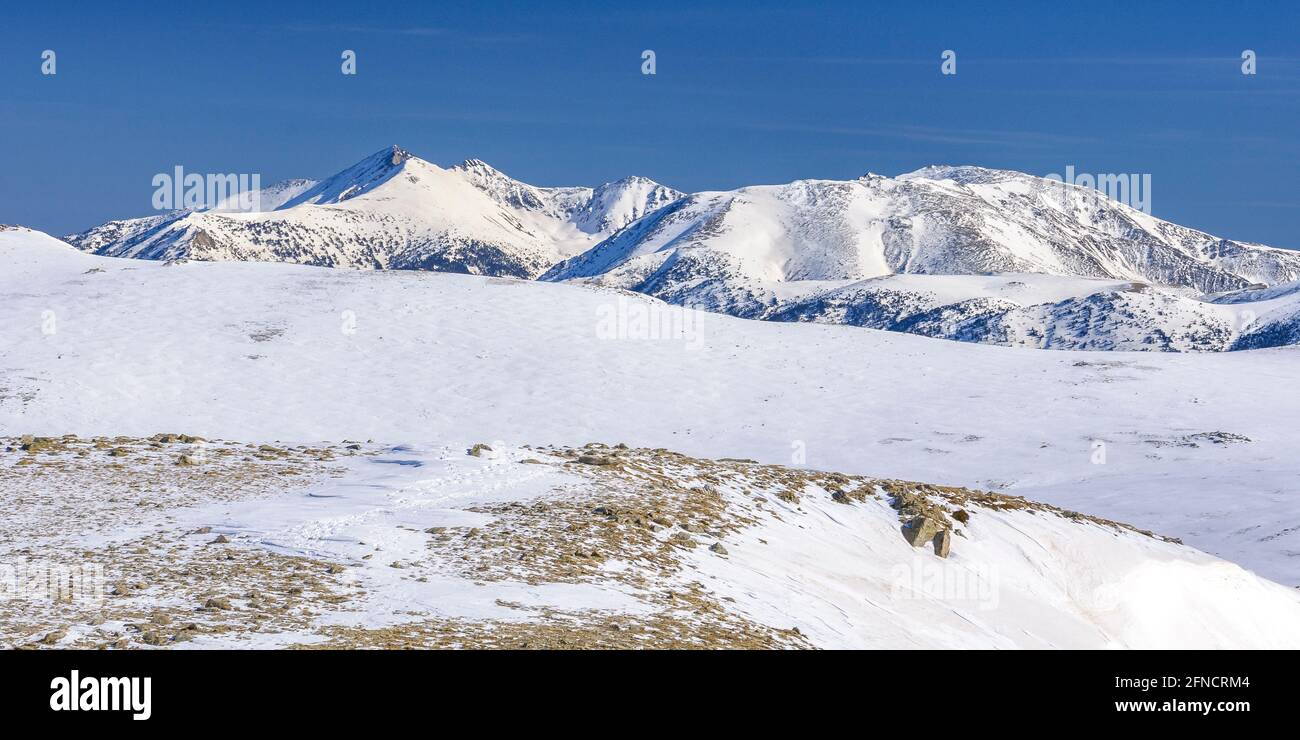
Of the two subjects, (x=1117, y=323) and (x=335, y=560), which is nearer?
(x=335, y=560)

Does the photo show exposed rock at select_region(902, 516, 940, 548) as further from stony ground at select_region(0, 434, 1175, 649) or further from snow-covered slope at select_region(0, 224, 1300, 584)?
snow-covered slope at select_region(0, 224, 1300, 584)

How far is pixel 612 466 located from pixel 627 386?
79.1 ft

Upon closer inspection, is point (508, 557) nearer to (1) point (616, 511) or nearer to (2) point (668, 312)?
(1) point (616, 511)

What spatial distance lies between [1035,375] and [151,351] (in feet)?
131

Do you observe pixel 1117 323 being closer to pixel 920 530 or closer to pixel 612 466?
pixel 920 530

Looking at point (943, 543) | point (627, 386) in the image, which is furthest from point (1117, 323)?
point (943, 543)

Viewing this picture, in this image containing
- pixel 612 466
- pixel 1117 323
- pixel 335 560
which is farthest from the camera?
pixel 1117 323
